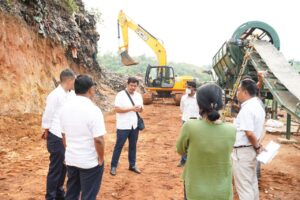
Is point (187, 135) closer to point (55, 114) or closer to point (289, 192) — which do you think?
point (55, 114)

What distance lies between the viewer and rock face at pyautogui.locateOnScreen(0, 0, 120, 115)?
348 inches

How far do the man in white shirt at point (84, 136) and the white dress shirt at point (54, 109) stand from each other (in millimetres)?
961

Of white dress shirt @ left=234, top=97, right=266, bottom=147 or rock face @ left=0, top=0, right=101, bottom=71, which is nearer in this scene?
white dress shirt @ left=234, top=97, right=266, bottom=147

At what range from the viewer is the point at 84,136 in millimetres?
3320

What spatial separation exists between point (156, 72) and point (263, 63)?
9631 millimetres

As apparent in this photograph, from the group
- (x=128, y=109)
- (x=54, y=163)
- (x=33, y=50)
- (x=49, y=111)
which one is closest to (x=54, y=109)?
(x=49, y=111)

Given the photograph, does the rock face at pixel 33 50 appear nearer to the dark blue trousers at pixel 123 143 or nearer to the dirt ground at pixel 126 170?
the dirt ground at pixel 126 170

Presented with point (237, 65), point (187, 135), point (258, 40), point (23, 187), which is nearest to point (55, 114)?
point (23, 187)

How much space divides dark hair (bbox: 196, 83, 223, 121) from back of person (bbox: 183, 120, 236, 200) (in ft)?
0.29

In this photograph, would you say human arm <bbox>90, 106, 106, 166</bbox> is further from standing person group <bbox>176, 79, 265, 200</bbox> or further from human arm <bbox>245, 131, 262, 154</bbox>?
human arm <bbox>245, 131, 262, 154</bbox>

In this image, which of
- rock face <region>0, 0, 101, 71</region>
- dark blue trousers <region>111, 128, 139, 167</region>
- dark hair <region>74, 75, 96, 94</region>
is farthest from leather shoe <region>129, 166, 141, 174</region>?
rock face <region>0, 0, 101, 71</region>

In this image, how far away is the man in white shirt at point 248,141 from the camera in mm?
3889

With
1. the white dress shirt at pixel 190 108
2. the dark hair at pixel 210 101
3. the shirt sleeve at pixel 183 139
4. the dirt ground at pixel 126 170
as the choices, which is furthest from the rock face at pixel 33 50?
the dark hair at pixel 210 101

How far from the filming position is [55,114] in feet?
14.3
